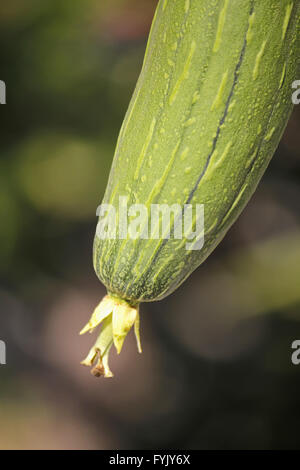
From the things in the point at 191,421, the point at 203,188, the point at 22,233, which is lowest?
the point at 191,421

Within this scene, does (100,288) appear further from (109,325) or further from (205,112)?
(205,112)

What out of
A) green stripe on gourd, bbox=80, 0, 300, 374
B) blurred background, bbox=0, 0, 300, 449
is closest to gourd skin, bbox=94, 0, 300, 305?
green stripe on gourd, bbox=80, 0, 300, 374

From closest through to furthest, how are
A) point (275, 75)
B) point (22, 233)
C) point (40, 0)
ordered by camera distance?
point (275, 75) < point (40, 0) < point (22, 233)

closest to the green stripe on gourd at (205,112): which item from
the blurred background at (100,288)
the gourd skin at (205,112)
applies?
the gourd skin at (205,112)

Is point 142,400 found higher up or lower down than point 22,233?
lower down

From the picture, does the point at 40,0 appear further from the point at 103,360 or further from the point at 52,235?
the point at 103,360

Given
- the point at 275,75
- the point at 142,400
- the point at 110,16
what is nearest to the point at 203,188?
the point at 275,75

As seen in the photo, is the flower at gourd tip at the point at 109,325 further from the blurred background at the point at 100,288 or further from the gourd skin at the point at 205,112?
the blurred background at the point at 100,288

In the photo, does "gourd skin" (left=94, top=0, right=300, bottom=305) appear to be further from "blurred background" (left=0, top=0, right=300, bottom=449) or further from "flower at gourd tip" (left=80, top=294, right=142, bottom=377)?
"blurred background" (left=0, top=0, right=300, bottom=449)
